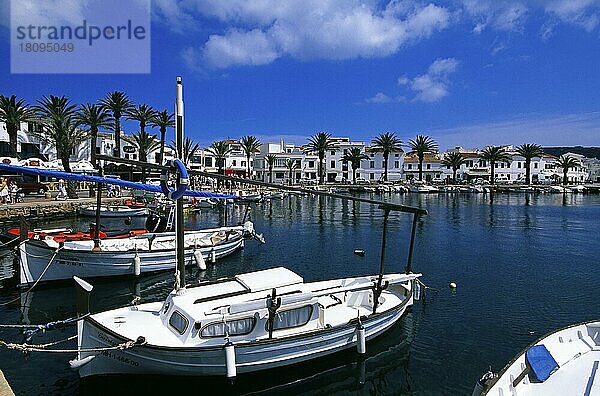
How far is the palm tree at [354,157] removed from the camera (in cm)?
12616

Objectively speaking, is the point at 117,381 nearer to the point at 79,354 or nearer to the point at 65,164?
the point at 79,354

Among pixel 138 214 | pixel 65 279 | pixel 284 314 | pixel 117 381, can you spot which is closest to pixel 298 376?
pixel 284 314

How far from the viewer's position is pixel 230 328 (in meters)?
13.3

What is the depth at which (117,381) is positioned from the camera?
1359cm

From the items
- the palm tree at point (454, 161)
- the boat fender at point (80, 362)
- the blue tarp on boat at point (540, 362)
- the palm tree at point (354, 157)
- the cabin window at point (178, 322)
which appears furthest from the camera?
the palm tree at point (454, 161)

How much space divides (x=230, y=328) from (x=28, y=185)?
63.4 m

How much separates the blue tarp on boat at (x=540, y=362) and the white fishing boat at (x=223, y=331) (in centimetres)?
572

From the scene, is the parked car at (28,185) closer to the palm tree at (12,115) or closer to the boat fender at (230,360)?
→ the palm tree at (12,115)

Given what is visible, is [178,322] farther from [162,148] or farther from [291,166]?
[291,166]

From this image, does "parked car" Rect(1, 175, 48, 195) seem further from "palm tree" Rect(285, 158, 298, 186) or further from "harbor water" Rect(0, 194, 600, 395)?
"palm tree" Rect(285, 158, 298, 186)

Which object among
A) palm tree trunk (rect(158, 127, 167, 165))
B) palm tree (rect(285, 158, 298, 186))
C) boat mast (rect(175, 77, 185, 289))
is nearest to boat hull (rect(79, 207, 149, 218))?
palm tree trunk (rect(158, 127, 167, 165))

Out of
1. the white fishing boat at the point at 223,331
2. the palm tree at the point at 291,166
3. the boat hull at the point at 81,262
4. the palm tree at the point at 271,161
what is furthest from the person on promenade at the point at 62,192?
the palm tree at the point at 291,166

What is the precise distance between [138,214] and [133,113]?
27.3 metres

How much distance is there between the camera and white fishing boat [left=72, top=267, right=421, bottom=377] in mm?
12797
